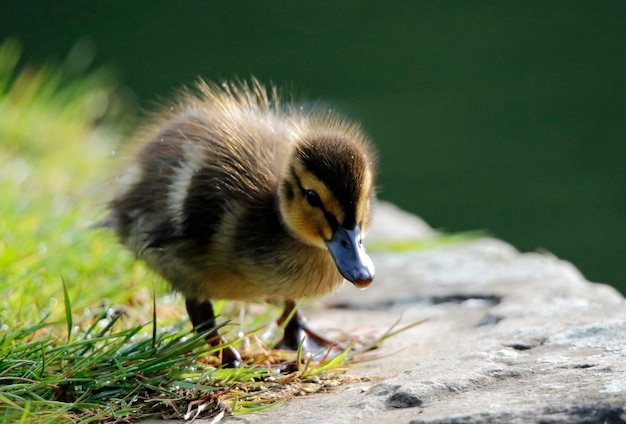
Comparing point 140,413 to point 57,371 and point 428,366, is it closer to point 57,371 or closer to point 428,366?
point 57,371

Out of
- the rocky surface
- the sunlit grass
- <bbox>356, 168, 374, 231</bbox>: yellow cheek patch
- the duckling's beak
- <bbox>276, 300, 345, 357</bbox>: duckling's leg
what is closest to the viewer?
the rocky surface

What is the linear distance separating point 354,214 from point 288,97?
1.11m

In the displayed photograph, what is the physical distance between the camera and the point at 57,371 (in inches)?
111

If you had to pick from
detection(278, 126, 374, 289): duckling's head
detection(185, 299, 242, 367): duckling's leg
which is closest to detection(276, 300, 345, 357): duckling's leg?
detection(185, 299, 242, 367): duckling's leg

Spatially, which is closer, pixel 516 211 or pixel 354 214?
pixel 354 214

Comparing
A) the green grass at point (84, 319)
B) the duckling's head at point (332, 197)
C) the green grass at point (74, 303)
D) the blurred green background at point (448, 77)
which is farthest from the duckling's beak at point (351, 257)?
the blurred green background at point (448, 77)

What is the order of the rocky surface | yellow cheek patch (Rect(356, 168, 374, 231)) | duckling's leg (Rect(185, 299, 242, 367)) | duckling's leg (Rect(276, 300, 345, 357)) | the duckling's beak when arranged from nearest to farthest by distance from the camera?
the rocky surface, the duckling's beak, yellow cheek patch (Rect(356, 168, 374, 231)), duckling's leg (Rect(185, 299, 242, 367)), duckling's leg (Rect(276, 300, 345, 357))

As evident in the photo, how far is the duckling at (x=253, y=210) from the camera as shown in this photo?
121 inches

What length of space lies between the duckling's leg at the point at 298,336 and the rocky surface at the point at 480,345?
0.22m

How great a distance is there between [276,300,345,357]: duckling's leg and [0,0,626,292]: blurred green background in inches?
168

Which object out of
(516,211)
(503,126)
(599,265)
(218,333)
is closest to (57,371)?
(218,333)

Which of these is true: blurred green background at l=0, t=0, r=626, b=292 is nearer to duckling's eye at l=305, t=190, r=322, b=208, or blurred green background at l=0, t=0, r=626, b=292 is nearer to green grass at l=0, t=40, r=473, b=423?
green grass at l=0, t=40, r=473, b=423

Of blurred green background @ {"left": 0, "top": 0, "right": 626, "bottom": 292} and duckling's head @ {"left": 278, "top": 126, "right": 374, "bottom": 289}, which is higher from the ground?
blurred green background @ {"left": 0, "top": 0, "right": 626, "bottom": 292}

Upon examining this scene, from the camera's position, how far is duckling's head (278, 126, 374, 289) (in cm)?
303
